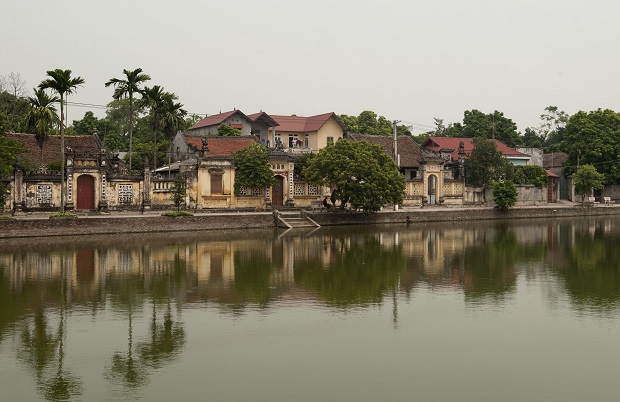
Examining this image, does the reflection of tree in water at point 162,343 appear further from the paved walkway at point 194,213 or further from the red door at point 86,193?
the red door at point 86,193

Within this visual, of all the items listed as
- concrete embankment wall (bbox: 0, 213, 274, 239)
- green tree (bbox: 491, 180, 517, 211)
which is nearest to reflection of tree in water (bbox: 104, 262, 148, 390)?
concrete embankment wall (bbox: 0, 213, 274, 239)

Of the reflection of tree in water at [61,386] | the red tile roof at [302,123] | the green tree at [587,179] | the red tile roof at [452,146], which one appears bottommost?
the reflection of tree in water at [61,386]

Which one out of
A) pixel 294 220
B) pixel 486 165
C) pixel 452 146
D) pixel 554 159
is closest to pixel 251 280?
pixel 294 220

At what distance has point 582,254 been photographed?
1046 inches

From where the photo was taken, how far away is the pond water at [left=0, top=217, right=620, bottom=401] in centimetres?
1041

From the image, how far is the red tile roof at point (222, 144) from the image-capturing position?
45719mm

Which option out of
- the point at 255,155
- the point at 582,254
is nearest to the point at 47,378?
the point at 582,254

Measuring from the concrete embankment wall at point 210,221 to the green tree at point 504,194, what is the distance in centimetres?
80

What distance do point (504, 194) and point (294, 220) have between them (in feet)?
59.0

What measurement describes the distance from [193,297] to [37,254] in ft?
37.3

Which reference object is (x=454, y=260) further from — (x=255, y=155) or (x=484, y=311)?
(x=255, y=155)

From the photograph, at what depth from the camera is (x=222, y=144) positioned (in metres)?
47.0

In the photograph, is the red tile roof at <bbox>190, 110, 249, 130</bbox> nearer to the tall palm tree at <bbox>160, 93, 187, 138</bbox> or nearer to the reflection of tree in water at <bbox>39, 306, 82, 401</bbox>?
the tall palm tree at <bbox>160, 93, 187, 138</bbox>

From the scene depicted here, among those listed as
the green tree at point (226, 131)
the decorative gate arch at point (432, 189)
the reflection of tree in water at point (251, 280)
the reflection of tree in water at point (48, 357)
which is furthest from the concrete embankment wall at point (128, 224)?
the reflection of tree in water at point (48, 357)
